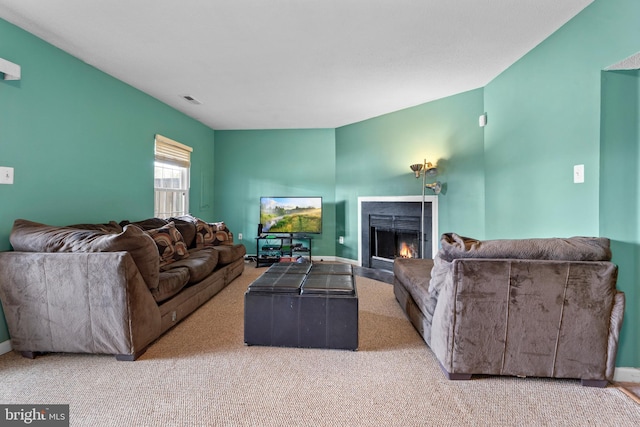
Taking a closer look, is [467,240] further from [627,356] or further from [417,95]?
[417,95]

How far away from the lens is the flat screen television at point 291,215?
513cm

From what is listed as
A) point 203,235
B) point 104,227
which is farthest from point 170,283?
point 203,235

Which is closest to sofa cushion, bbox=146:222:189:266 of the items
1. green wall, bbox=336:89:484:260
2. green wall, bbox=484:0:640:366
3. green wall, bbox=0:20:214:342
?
green wall, bbox=0:20:214:342

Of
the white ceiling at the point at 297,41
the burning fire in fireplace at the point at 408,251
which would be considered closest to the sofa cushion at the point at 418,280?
the burning fire in fireplace at the point at 408,251

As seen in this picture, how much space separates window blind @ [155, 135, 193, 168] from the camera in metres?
4.00

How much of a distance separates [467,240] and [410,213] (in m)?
2.49

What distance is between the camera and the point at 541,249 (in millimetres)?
1701

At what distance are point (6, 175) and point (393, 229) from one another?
420 centimetres

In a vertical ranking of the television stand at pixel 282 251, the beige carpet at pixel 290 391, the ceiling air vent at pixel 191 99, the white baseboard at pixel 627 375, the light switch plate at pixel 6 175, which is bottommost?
the beige carpet at pixel 290 391

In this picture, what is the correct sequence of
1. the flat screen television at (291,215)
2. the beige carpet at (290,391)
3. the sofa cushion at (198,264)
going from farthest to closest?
the flat screen television at (291,215), the sofa cushion at (198,264), the beige carpet at (290,391)

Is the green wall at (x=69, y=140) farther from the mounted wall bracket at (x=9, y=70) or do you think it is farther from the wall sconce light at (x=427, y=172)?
the wall sconce light at (x=427, y=172)

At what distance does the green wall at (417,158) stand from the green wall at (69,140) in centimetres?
301

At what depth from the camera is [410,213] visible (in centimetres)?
431

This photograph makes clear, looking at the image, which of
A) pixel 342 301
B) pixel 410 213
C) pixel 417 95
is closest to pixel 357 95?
pixel 417 95
